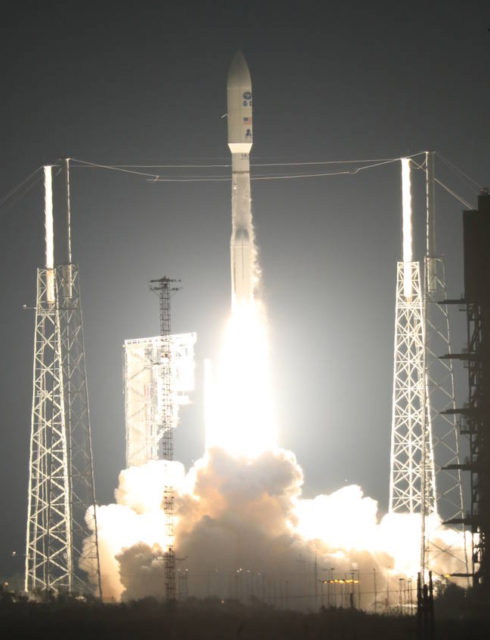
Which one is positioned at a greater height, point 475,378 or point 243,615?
point 475,378

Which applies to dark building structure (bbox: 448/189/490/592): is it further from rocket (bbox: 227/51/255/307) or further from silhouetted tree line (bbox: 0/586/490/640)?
rocket (bbox: 227/51/255/307)

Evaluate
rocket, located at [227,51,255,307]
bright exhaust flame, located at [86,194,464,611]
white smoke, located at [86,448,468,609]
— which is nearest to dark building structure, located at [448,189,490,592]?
white smoke, located at [86,448,468,609]

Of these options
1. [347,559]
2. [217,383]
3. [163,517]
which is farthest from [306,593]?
[217,383]

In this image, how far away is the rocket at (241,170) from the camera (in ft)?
283

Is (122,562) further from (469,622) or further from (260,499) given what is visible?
(469,622)

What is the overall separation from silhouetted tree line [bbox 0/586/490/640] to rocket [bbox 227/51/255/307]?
15573 mm

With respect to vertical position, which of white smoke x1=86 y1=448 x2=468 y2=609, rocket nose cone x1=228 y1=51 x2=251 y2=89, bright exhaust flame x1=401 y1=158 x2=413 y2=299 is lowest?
white smoke x1=86 y1=448 x2=468 y2=609

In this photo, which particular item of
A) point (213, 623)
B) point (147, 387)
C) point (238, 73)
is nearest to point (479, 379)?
point (213, 623)

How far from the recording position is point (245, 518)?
3366 inches

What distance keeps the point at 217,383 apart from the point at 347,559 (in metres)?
12.5

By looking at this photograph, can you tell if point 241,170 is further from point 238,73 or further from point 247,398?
point 247,398

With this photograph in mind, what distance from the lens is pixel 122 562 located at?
84500 mm

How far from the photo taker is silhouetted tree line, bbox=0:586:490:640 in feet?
237

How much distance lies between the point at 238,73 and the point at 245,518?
707 inches
